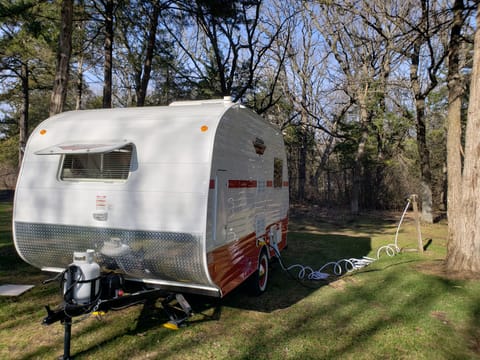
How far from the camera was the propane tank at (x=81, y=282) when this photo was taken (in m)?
3.34

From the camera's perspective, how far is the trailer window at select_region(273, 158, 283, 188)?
6.56m

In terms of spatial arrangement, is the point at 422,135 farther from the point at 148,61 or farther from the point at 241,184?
the point at 241,184

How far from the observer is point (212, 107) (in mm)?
4188

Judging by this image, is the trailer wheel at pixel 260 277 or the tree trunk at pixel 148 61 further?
the tree trunk at pixel 148 61

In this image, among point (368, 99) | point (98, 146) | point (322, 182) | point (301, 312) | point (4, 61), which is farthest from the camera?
point (322, 182)

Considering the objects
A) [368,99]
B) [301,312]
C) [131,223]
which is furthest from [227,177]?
[368,99]

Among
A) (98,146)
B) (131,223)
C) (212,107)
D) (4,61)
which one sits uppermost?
(4,61)

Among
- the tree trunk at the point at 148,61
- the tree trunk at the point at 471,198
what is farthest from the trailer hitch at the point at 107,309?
the tree trunk at the point at 148,61

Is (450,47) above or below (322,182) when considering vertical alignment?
above

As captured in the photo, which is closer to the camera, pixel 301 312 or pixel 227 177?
pixel 227 177

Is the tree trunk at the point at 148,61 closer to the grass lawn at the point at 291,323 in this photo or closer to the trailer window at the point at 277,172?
the trailer window at the point at 277,172

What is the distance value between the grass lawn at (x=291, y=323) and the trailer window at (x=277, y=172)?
1745 millimetres

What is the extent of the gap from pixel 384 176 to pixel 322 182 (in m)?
3.60

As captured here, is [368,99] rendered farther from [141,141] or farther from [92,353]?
[92,353]
